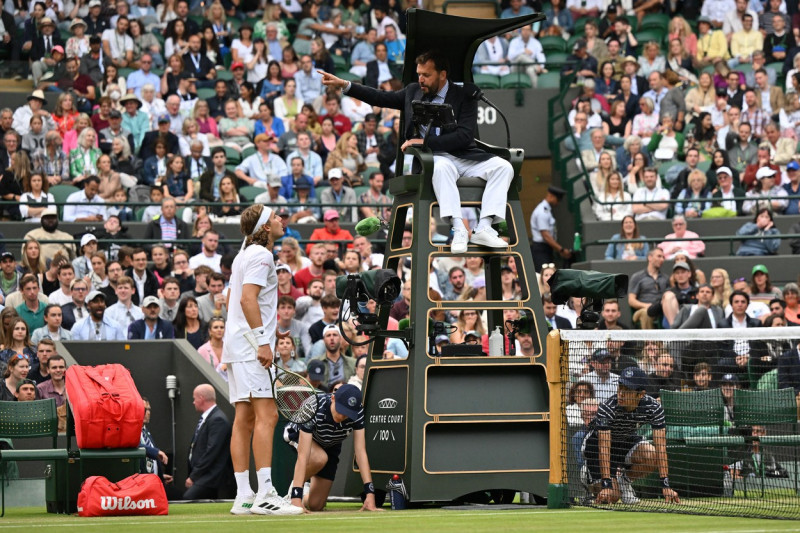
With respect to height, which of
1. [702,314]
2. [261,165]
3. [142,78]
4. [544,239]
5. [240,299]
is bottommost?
[702,314]

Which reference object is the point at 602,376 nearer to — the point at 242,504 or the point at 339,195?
the point at 242,504

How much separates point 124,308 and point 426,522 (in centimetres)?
894

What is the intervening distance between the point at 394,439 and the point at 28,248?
8576 millimetres

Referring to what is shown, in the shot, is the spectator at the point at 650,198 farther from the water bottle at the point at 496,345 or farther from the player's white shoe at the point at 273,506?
the player's white shoe at the point at 273,506

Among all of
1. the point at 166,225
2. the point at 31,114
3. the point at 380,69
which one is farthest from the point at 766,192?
the point at 31,114

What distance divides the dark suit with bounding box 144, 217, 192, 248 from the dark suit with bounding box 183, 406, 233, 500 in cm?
589

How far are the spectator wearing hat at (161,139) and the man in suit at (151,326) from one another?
5.53m

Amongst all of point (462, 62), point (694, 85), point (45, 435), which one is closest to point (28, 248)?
point (45, 435)

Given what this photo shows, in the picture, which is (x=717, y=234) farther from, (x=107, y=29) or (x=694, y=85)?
(x=107, y=29)

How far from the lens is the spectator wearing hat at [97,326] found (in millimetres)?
16406

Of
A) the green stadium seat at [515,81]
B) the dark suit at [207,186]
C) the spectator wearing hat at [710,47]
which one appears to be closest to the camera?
the dark suit at [207,186]

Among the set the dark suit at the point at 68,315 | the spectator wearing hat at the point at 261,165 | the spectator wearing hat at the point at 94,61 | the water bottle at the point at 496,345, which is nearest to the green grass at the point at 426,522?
the water bottle at the point at 496,345

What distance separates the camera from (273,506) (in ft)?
32.8

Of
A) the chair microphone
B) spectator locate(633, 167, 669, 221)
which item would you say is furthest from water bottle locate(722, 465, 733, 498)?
spectator locate(633, 167, 669, 221)
